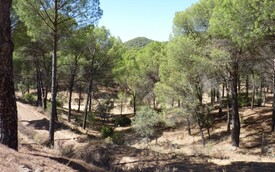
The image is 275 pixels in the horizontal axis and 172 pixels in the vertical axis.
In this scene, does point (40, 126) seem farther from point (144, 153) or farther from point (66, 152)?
point (144, 153)

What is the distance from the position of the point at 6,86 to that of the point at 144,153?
6.82m

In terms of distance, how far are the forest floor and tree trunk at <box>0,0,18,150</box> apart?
1.88 feet

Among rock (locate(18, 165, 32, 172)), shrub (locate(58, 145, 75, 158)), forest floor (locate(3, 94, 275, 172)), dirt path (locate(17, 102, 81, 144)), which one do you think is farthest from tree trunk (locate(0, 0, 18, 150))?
dirt path (locate(17, 102, 81, 144))

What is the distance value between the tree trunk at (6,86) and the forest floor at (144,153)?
572 millimetres

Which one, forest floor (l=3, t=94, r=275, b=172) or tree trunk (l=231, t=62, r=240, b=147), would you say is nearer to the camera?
forest floor (l=3, t=94, r=275, b=172)

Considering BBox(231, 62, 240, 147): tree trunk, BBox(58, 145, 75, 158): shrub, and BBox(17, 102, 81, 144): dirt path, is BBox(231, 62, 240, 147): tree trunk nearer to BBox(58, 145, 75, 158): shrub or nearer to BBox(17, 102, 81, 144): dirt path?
BBox(17, 102, 81, 144): dirt path

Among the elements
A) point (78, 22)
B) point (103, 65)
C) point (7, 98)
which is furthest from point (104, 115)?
point (7, 98)

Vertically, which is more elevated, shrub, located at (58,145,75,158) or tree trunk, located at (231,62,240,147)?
tree trunk, located at (231,62,240,147)

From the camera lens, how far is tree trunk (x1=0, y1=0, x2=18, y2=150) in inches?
282

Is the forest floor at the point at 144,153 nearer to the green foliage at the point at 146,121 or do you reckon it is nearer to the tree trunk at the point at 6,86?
the tree trunk at the point at 6,86

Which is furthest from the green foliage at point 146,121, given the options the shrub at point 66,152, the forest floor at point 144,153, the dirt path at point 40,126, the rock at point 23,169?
the rock at point 23,169

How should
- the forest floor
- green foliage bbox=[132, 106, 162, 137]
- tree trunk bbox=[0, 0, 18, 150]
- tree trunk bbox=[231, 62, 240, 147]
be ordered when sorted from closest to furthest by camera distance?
tree trunk bbox=[0, 0, 18, 150] → the forest floor → tree trunk bbox=[231, 62, 240, 147] → green foliage bbox=[132, 106, 162, 137]

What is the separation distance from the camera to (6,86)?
23.6 ft

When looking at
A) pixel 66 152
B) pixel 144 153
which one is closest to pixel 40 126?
pixel 66 152
